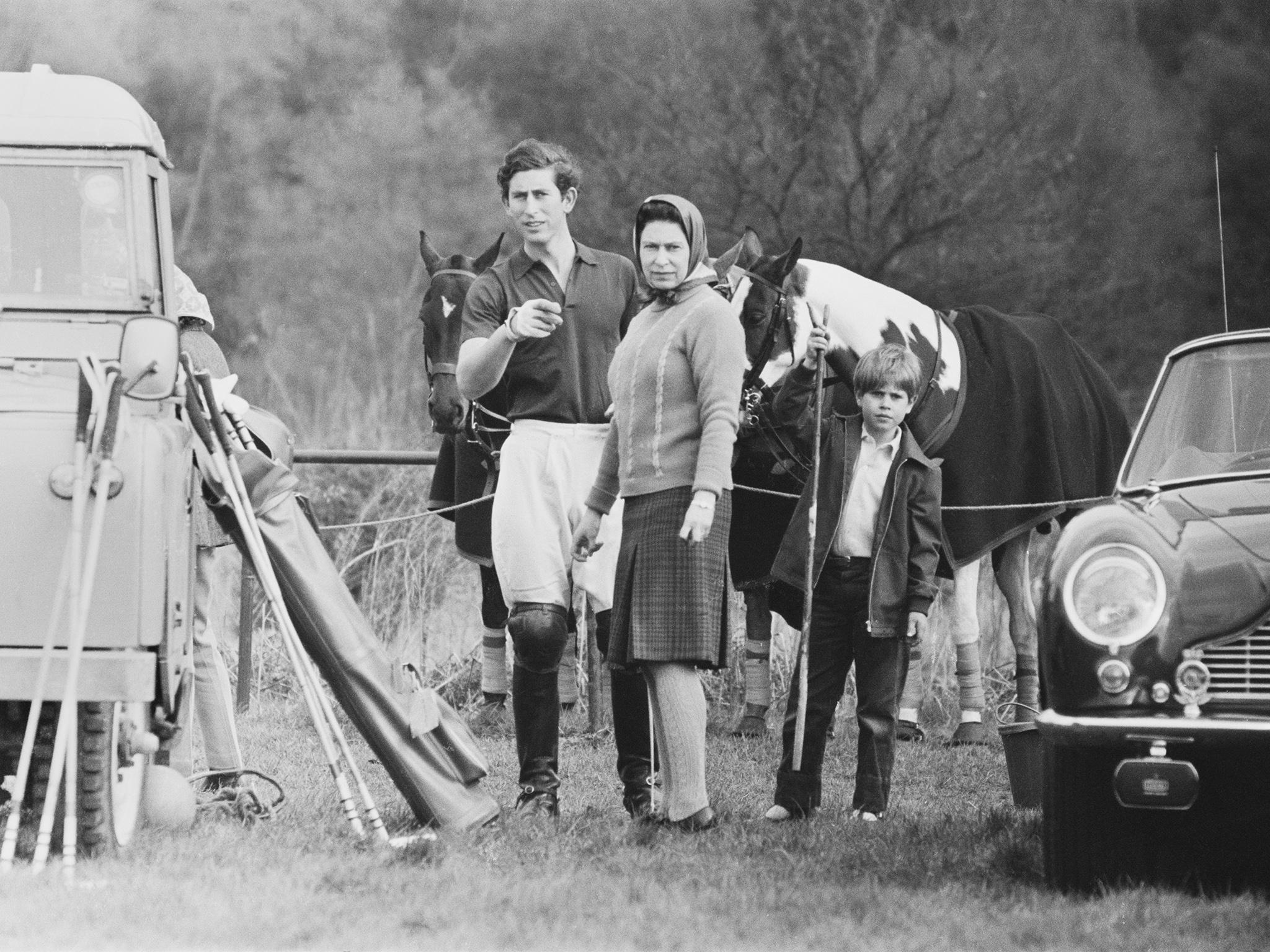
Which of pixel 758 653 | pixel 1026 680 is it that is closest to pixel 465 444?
pixel 758 653

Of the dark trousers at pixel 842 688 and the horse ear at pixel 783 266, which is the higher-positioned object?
the horse ear at pixel 783 266

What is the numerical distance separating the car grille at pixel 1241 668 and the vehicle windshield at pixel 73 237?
10.00 feet

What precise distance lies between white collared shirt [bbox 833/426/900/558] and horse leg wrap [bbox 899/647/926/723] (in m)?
2.42

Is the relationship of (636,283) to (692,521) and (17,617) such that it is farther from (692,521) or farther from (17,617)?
(17,617)

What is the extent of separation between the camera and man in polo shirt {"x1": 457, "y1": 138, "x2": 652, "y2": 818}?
18.4ft

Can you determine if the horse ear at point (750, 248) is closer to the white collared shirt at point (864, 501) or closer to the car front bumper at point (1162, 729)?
the white collared shirt at point (864, 501)

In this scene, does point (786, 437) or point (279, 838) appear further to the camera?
point (786, 437)

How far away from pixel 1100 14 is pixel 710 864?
1726cm

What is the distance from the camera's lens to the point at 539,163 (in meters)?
5.78

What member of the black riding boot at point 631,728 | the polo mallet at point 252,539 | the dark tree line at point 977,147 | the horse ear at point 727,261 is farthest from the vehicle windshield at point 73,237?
the dark tree line at point 977,147

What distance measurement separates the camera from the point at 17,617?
A: 441 cm

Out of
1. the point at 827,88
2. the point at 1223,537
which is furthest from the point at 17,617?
the point at 827,88

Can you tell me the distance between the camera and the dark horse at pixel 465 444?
776 cm

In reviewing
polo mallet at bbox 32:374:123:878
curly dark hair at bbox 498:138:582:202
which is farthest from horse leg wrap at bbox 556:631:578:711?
polo mallet at bbox 32:374:123:878
